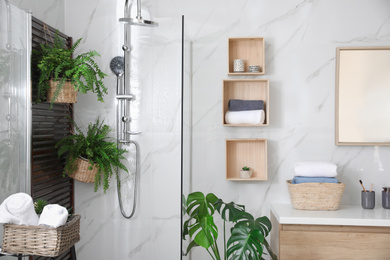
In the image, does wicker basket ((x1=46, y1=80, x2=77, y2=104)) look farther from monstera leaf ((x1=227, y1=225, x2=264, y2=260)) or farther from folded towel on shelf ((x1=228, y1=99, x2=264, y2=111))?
monstera leaf ((x1=227, y1=225, x2=264, y2=260))

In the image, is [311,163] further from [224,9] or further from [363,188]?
[224,9]

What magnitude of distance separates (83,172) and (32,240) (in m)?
0.99

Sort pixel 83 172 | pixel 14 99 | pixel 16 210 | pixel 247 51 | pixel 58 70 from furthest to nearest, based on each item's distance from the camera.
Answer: pixel 247 51
pixel 83 172
pixel 58 70
pixel 14 99
pixel 16 210

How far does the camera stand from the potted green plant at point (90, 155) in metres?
2.77

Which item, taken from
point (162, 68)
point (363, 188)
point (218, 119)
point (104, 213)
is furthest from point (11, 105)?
point (363, 188)

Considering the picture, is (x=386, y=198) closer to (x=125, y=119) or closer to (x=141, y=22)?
(x=125, y=119)

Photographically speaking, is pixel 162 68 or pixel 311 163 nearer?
pixel 162 68

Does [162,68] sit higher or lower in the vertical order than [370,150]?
higher

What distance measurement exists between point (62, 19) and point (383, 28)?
2.31 meters

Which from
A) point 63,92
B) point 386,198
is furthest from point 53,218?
point 386,198

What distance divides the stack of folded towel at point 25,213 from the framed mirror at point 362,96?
2003mm

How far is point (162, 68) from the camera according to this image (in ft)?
8.14

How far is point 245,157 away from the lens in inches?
125

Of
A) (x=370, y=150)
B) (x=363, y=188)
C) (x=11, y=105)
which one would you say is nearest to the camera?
(x=11, y=105)
